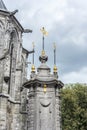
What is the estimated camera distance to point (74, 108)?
2634 centimetres

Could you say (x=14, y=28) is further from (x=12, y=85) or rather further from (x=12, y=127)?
(x=12, y=127)

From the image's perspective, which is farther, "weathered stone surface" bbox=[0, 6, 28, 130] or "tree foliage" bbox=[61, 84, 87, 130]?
"tree foliage" bbox=[61, 84, 87, 130]

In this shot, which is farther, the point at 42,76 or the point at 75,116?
the point at 75,116

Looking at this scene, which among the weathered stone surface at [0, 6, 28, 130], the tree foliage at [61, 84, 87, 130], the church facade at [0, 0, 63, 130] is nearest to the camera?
the church facade at [0, 0, 63, 130]

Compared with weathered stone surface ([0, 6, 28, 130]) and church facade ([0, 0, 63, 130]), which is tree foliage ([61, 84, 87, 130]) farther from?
weathered stone surface ([0, 6, 28, 130])

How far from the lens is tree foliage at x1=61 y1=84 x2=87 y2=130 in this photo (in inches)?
1000

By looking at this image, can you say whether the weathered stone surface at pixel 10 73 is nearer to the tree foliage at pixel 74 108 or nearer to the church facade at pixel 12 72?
the church facade at pixel 12 72

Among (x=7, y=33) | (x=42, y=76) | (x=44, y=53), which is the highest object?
(x=7, y=33)

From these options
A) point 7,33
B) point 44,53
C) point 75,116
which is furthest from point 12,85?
point 44,53

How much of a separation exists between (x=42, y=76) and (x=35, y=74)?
0.29 m

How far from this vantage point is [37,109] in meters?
12.4

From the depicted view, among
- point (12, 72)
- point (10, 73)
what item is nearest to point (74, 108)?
point (12, 72)

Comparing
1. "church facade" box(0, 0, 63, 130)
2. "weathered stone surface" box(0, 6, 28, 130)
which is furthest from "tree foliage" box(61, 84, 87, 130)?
"weathered stone surface" box(0, 6, 28, 130)

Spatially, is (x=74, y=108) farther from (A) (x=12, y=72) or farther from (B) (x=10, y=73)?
(B) (x=10, y=73)
